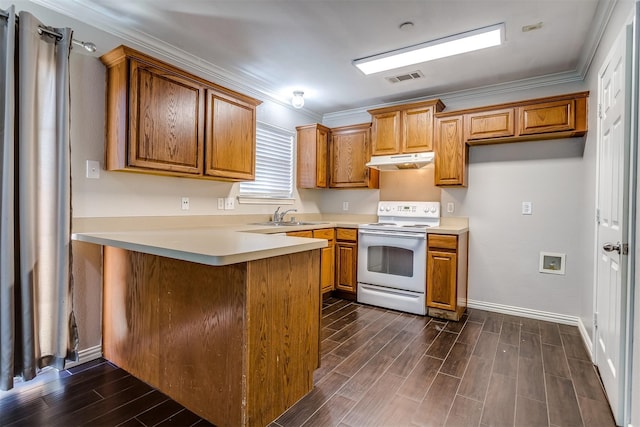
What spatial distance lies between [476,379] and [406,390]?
0.51m

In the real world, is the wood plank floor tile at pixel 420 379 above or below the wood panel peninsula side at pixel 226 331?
below

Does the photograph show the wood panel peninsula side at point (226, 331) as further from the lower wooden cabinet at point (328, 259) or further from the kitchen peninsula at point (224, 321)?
the lower wooden cabinet at point (328, 259)

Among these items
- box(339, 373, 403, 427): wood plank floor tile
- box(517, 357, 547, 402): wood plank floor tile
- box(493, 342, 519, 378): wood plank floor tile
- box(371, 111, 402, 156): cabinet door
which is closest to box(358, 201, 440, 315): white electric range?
box(371, 111, 402, 156): cabinet door

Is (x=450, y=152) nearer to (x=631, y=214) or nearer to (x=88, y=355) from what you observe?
(x=631, y=214)

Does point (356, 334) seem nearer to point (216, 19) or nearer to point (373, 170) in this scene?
point (373, 170)

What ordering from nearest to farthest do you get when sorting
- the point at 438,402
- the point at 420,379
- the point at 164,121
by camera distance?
the point at 438,402 → the point at 420,379 → the point at 164,121

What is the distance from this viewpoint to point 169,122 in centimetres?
243

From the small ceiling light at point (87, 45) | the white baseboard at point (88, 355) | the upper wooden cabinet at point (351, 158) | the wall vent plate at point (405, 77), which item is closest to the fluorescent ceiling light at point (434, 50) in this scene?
the wall vent plate at point (405, 77)

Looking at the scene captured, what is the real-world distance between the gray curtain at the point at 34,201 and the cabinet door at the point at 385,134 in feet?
9.58

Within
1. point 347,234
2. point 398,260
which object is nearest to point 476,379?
point 398,260

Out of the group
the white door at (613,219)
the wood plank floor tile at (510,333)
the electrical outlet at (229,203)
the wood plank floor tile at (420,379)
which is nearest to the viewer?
the white door at (613,219)

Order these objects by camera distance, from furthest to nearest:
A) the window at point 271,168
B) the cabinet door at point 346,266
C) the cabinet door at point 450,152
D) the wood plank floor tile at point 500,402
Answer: the cabinet door at point 346,266, the window at point 271,168, the cabinet door at point 450,152, the wood plank floor tile at point 500,402

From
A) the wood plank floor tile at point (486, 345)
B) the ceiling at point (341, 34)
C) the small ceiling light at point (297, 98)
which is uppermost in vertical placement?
the ceiling at point (341, 34)

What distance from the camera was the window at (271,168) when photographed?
3.67m
